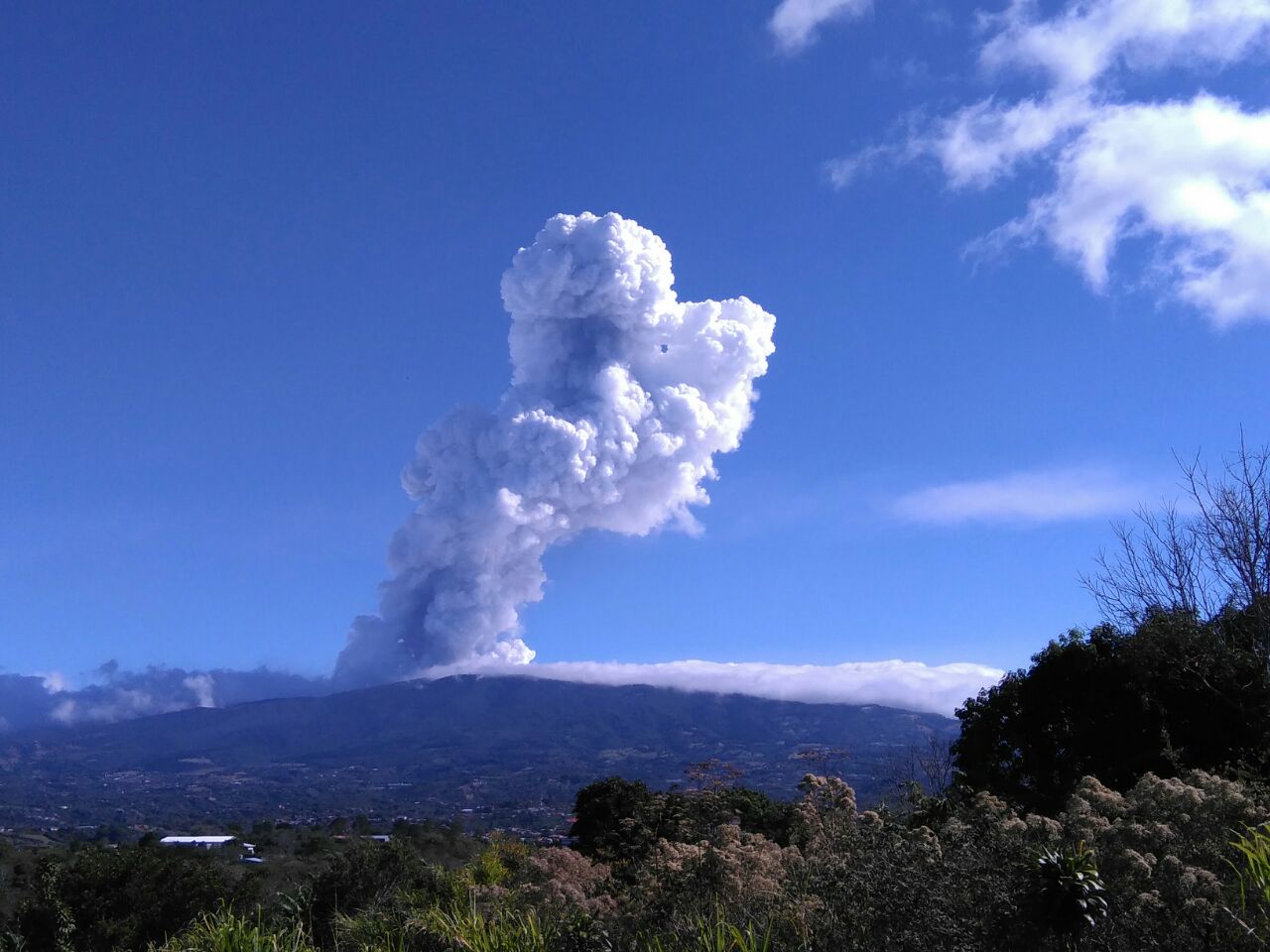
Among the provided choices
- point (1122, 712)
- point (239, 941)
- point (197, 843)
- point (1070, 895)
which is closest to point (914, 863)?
point (1070, 895)

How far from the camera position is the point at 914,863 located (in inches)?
310

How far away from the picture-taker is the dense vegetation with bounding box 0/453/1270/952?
6.88 meters

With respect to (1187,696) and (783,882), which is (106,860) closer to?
(783,882)

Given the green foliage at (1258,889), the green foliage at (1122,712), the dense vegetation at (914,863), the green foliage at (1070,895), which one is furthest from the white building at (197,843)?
the green foliage at (1258,889)

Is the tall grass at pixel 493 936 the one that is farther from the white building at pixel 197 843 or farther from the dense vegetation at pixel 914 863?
the white building at pixel 197 843

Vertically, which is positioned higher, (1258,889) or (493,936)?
(1258,889)

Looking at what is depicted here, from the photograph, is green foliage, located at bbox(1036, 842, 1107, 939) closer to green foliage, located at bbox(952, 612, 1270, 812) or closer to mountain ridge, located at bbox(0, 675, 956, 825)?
green foliage, located at bbox(952, 612, 1270, 812)

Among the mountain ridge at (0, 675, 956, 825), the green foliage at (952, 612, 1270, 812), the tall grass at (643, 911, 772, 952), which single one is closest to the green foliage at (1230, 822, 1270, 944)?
the tall grass at (643, 911, 772, 952)

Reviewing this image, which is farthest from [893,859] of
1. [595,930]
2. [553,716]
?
[553,716]

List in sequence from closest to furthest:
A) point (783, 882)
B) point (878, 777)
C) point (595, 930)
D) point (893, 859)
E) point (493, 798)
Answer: point (595, 930)
point (893, 859)
point (783, 882)
point (878, 777)
point (493, 798)

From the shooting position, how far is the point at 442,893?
1741cm

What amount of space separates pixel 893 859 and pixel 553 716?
15520 cm

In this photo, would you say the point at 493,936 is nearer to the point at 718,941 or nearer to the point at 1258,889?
the point at 718,941

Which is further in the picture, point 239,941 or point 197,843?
point 197,843
